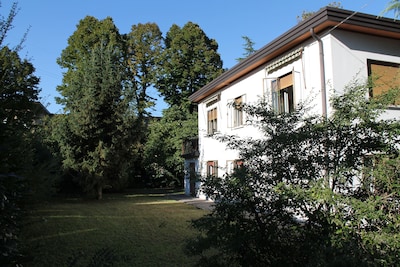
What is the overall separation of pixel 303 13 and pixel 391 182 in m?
24.3

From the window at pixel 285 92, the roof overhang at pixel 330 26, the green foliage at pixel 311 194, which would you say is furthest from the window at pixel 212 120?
the green foliage at pixel 311 194

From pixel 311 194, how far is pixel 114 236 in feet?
21.1

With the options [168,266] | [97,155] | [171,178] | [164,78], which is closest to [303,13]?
[164,78]

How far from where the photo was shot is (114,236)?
8.32 m

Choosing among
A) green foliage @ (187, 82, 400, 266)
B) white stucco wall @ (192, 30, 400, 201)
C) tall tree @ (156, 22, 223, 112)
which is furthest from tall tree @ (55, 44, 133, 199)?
green foliage @ (187, 82, 400, 266)

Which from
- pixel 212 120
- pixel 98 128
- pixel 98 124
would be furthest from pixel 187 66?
pixel 98 128

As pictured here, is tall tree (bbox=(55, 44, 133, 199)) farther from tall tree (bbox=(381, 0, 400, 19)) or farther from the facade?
tall tree (bbox=(381, 0, 400, 19))

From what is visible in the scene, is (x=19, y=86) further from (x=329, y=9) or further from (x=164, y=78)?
(x=164, y=78)

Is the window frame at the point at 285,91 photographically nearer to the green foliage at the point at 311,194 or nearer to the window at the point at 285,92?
the window at the point at 285,92

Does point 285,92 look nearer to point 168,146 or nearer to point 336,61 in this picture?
point 336,61

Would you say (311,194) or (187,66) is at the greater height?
(187,66)

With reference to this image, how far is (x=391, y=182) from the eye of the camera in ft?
10.8

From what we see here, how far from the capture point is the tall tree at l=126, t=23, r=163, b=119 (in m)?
31.2

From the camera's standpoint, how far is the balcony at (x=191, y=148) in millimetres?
19128
